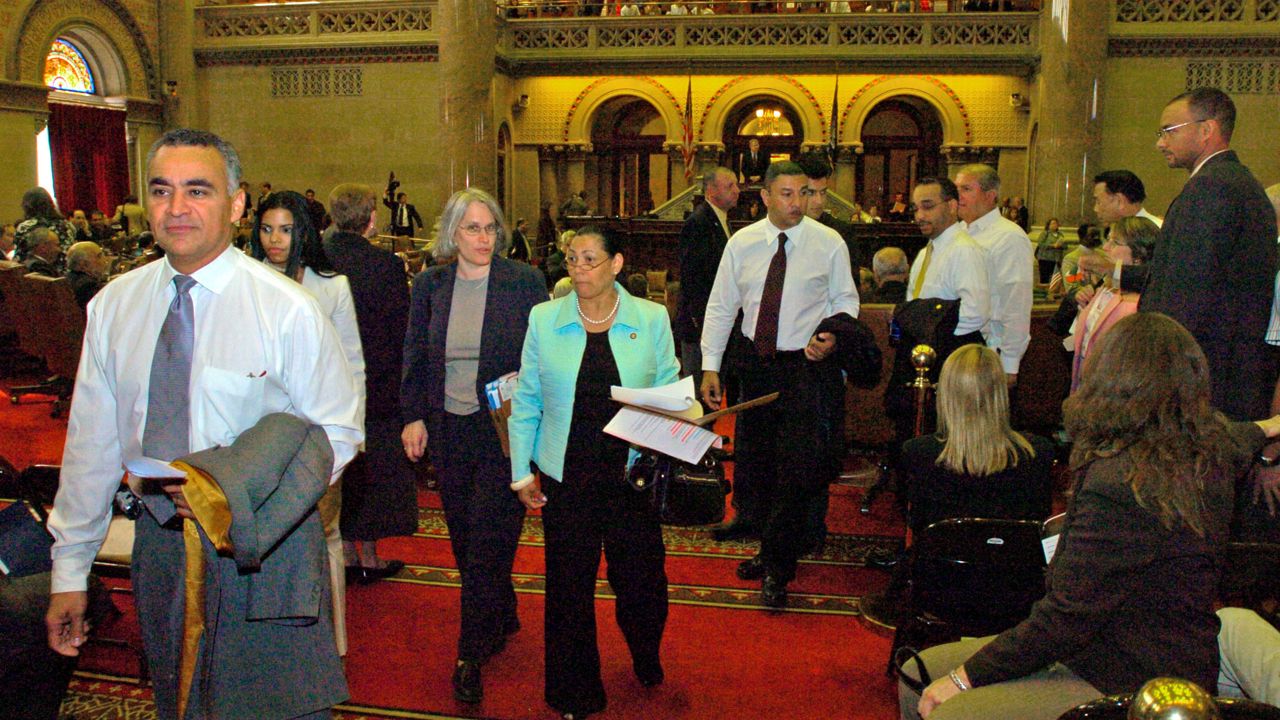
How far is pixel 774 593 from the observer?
13.2ft

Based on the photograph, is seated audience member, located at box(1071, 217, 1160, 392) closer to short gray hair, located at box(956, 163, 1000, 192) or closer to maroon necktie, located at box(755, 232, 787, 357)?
short gray hair, located at box(956, 163, 1000, 192)

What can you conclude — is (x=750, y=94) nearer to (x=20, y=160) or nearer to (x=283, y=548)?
(x=20, y=160)

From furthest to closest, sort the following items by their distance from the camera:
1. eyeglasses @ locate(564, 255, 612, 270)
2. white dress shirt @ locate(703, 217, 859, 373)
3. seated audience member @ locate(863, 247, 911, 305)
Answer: seated audience member @ locate(863, 247, 911, 305) < white dress shirt @ locate(703, 217, 859, 373) < eyeglasses @ locate(564, 255, 612, 270)

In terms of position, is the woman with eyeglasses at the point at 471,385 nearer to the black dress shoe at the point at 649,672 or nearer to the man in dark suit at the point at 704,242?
the black dress shoe at the point at 649,672

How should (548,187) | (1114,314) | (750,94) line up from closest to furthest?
(1114,314), (750,94), (548,187)

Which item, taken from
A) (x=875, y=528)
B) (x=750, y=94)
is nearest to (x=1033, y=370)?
(x=875, y=528)

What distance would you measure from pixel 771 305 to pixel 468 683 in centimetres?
196

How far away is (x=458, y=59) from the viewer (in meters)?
15.4

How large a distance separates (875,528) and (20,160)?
50.3ft

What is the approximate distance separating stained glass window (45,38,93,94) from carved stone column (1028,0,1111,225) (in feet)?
52.8

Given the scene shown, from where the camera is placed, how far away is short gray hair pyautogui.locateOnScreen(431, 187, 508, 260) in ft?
11.1

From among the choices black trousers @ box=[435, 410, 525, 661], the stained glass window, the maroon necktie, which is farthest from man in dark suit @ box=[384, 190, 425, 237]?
black trousers @ box=[435, 410, 525, 661]

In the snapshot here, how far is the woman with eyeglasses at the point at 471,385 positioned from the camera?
3328mm

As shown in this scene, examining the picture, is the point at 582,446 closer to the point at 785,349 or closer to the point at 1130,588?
the point at 785,349
